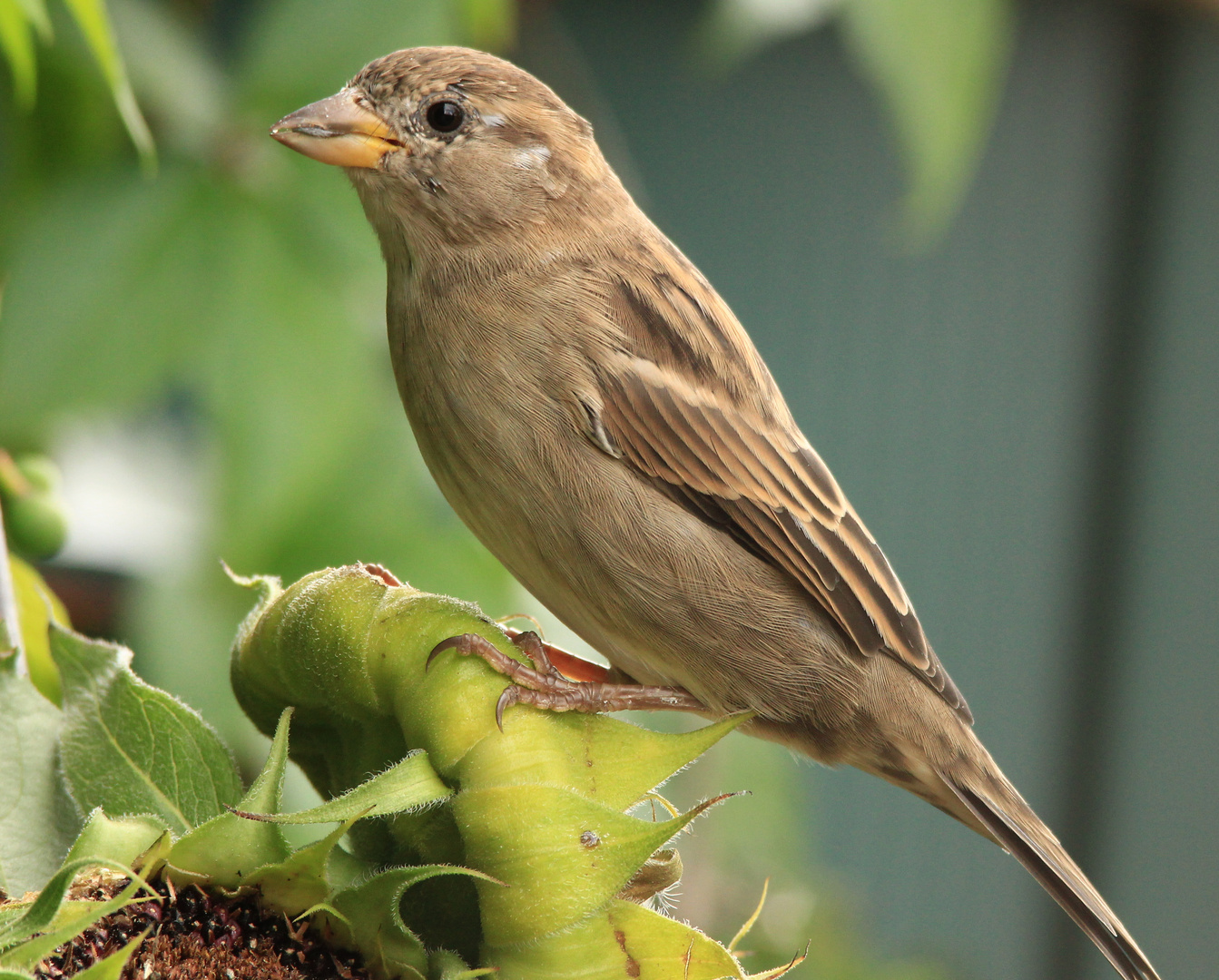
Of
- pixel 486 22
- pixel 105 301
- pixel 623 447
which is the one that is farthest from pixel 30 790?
pixel 486 22

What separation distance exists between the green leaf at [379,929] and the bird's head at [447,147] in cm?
125

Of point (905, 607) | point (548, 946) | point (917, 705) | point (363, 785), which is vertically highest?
point (363, 785)

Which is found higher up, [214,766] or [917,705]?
[214,766]

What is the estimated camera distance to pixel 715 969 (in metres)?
1.20

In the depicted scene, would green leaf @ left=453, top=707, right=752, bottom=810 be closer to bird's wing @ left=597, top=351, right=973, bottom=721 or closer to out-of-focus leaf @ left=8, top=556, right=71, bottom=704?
out-of-focus leaf @ left=8, top=556, right=71, bottom=704

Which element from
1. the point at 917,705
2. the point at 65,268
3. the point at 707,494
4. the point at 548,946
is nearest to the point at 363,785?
the point at 548,946

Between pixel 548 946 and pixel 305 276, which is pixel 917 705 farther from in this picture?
pixel 305 276

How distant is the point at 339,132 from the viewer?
210 centimetres

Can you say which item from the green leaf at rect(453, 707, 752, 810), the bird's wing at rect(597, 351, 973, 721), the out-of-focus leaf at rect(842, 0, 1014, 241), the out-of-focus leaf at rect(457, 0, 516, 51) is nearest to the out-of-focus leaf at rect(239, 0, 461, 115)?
the out-of-focus leaf at rect(457, 0, 516, 51)

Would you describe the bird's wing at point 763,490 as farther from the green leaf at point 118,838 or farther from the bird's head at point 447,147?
the green leaf at point 118,838

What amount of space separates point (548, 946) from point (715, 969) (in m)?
0.15

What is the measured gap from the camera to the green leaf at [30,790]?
1.24 m

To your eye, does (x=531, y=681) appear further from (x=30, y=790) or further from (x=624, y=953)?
(x=30, y=790)

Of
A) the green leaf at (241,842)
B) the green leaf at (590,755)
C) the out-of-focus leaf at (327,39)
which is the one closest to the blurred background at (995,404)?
the out-of-focus leaf at (327,39)
